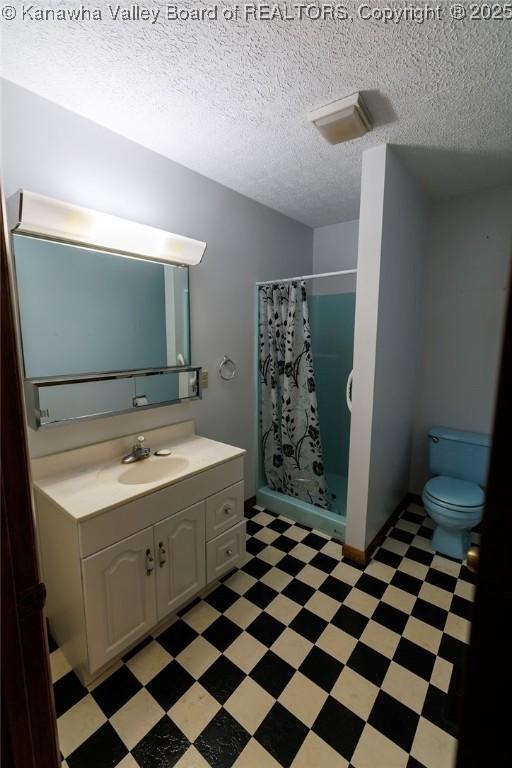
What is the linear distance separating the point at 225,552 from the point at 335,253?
256 centimetres

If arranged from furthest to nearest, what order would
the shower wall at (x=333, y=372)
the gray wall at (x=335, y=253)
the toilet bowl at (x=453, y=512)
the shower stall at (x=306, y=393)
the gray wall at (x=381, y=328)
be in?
the gray wall at (x=335, y=253) < the shower wall at (x=333, y=372) < the shower stall at (x=306, y=393) < the toilet bowl at (x=453, y=512) < the gray wall at (x=381, y=328)

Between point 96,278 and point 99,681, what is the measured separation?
1.75 meters

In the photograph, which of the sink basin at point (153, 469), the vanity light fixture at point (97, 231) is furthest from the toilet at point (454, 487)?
the vanity light fixture at point (97, 231)

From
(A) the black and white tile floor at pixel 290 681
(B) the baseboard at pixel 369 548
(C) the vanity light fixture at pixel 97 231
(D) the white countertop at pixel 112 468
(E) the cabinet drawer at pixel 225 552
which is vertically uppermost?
(C) the vanity light fixture at pixel 97 231

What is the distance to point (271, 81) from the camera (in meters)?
1.32

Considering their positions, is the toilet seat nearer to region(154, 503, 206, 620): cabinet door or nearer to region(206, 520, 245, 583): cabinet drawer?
region(206, 520, 245, 583): cabinet drawer

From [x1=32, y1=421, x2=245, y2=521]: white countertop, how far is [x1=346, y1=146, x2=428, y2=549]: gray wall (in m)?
0.79

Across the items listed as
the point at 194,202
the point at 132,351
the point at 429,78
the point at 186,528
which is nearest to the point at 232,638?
the point at 186,528

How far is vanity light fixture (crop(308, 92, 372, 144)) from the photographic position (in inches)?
56.1

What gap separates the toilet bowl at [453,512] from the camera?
78.4 inches

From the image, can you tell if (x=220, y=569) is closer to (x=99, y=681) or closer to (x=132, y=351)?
(x=99, y=681)

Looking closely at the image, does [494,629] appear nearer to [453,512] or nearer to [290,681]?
[290,681]

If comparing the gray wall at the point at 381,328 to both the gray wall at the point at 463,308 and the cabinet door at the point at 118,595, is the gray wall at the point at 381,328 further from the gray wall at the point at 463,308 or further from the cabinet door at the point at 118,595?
the cabinet door at the point at 118,595

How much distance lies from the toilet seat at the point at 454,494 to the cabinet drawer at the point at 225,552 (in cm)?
123
